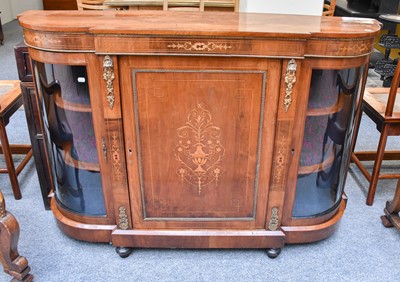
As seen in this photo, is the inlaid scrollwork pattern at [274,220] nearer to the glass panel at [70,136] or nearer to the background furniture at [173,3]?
the glass panel at [70,136]

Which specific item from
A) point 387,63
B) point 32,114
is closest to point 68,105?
point 32,114

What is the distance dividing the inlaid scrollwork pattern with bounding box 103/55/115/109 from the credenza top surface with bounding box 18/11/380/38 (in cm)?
9

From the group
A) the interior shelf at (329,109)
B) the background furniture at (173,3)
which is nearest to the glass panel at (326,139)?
the interior shelf at (329,109)

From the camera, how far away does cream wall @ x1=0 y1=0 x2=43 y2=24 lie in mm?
5363

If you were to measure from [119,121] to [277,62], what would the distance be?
56 cm

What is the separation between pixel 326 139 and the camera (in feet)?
4.72

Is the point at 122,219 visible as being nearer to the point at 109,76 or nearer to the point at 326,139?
the point at 109,76

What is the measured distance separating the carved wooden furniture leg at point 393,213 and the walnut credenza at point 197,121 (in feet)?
0.83

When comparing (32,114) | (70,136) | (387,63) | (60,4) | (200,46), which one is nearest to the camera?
(200,46)

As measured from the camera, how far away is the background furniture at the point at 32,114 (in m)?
1.52

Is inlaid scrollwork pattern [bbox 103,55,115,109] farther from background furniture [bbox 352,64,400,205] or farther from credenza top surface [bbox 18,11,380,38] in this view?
background furniture [bbox 352,64,400,205]

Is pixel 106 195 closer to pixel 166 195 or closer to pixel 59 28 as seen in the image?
pixel 166 195

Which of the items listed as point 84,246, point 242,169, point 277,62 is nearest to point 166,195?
point 242,169

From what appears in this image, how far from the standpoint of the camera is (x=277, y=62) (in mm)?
1220
